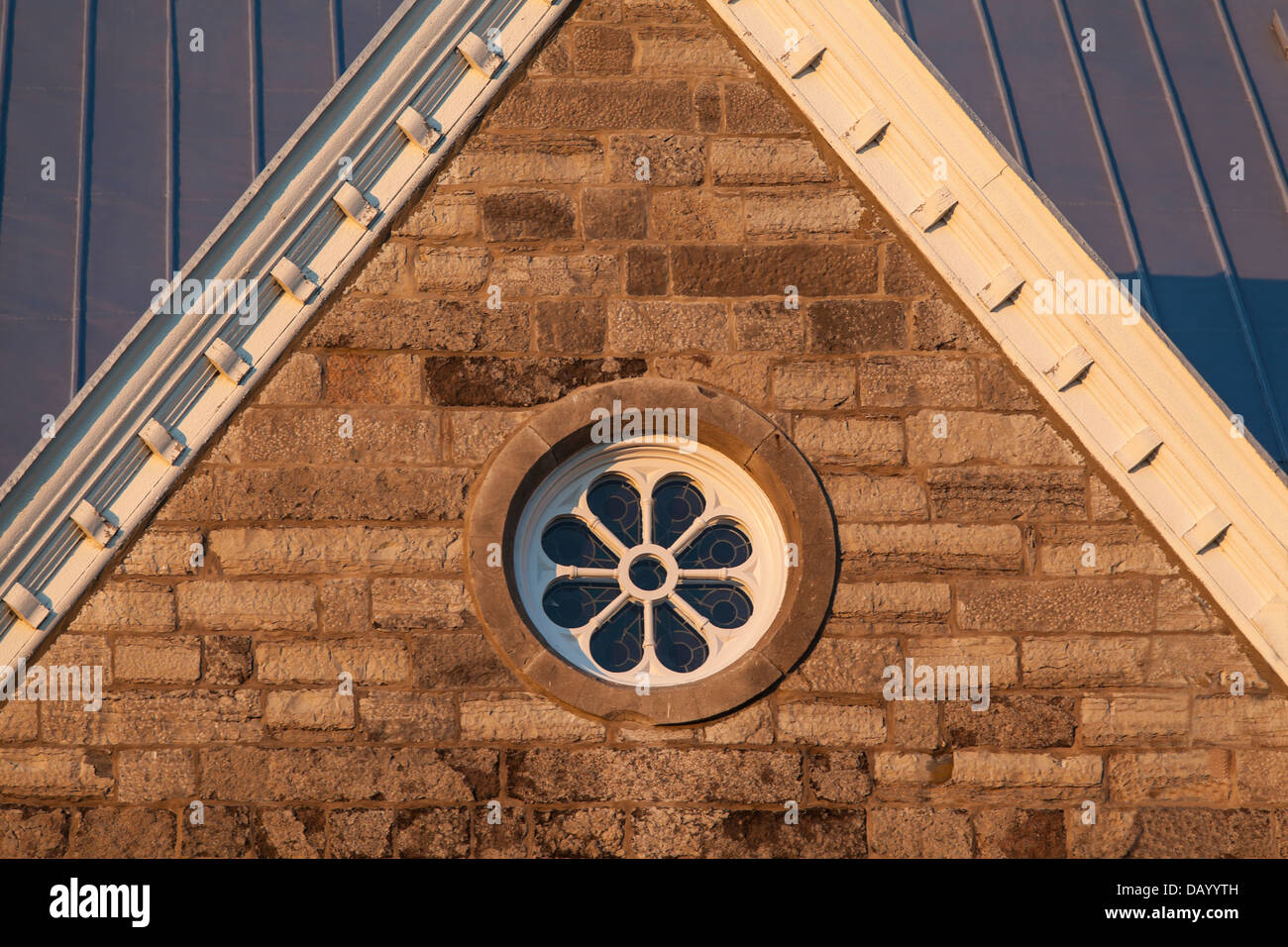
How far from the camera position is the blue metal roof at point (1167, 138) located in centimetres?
760

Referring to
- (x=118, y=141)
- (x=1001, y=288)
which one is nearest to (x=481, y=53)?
(x=1001, y=288)

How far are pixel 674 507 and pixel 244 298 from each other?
191 centimetres

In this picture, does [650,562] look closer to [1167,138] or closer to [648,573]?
[648,573]

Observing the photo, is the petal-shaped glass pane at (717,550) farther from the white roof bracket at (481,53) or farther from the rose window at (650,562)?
the white roof bracket at (481,53)

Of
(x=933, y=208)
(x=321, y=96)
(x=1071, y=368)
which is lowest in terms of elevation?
(x=1071, y=368)

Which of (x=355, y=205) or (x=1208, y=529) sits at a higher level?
(x=355, y=205)

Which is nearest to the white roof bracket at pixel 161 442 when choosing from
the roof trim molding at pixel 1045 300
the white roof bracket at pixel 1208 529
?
the roof trim molding at pixel 1045 300

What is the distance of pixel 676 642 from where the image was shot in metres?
5.96

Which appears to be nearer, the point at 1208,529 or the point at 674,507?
the point at 1208,529

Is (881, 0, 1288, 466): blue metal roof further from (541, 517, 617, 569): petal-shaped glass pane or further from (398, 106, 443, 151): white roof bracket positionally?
(398, 106, 443, 151): white roof bracket

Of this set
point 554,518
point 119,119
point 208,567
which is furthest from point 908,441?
point 119,119

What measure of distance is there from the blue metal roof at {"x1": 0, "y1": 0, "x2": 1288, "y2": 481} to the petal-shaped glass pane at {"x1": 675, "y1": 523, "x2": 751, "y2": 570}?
9.23ft

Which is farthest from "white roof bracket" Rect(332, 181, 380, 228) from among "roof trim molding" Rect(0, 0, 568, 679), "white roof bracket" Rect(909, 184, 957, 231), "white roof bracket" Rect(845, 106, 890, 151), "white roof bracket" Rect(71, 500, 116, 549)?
"white roof bracket" Rect(909, 184, 957, 231)

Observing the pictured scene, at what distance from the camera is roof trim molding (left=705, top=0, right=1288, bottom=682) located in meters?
5.76
